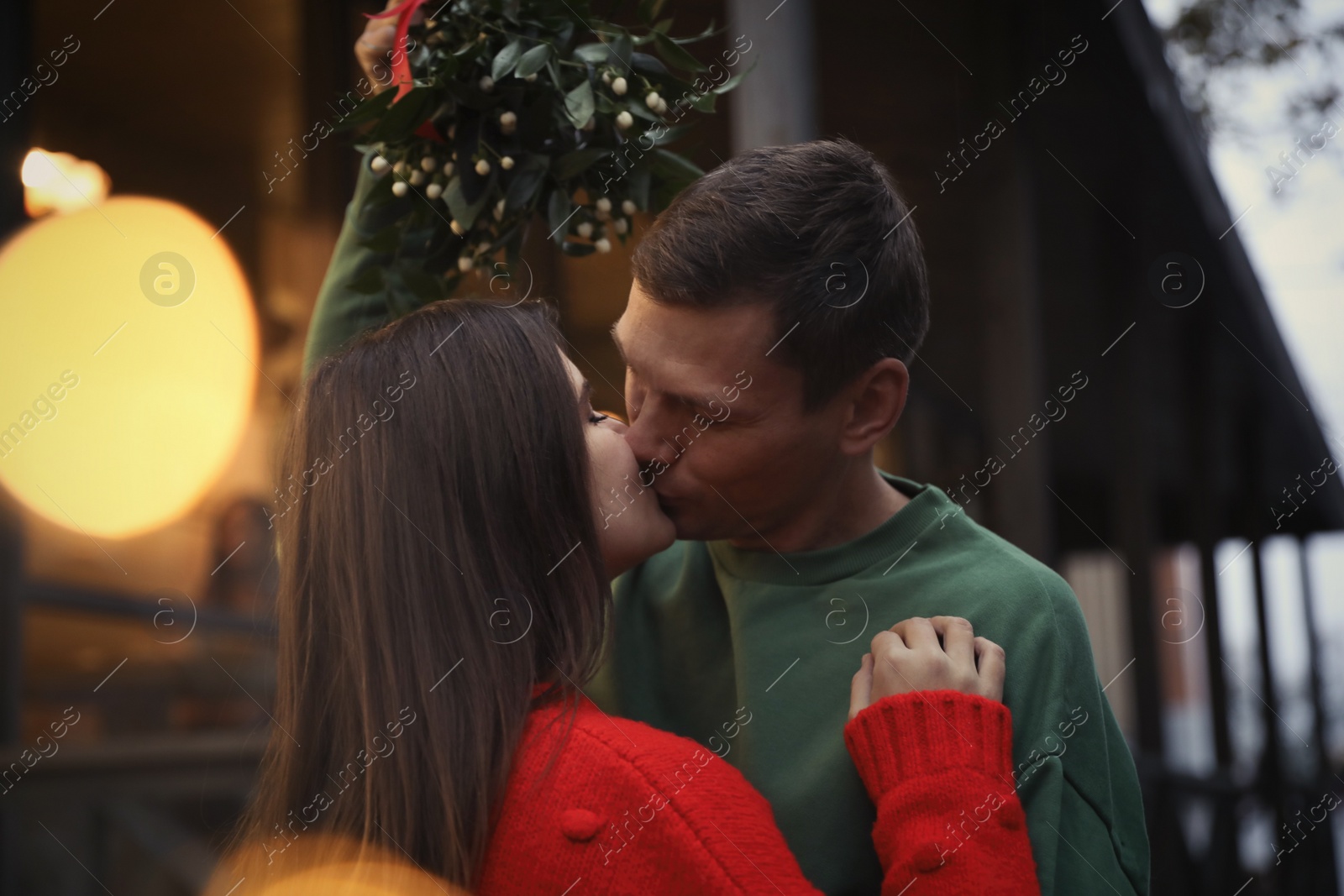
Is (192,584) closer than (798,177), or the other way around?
(798,177)

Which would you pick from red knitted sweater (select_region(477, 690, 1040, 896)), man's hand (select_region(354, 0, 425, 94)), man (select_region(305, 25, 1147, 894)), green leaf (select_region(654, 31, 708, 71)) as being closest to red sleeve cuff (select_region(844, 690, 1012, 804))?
red knitted sweater (select_region(477, 690, 1040, 896))

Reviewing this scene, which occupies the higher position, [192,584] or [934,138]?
[192,584]

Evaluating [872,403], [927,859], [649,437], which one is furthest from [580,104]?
[927,859]

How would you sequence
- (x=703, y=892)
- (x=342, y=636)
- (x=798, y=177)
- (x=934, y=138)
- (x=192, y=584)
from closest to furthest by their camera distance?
(x=703, y=892), (x=342, y=636), (x=798, y=177), (x=192, y=584), (x=934, y=138)

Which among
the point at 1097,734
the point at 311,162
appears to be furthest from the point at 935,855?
the point at 311,162

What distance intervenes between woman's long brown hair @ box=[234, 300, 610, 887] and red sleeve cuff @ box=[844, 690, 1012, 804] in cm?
37

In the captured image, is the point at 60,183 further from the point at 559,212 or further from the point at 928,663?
the point at 928,663

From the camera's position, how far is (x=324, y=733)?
1348 mm

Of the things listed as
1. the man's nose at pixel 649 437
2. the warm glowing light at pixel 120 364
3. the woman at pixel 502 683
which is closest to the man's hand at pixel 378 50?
the woman at pixel 502 683

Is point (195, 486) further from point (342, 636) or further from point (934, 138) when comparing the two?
point (934, 138)

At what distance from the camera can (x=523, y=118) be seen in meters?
1.66

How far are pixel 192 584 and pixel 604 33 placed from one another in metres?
3.14

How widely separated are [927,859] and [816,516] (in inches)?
22.6

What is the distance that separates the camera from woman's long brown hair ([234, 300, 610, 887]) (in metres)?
1.26
